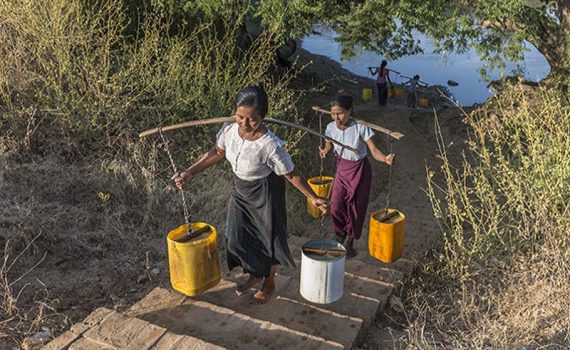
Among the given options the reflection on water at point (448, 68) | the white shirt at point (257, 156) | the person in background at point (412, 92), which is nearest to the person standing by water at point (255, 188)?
the white shirt at point (257, 156)

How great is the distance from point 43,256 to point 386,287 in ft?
8.64

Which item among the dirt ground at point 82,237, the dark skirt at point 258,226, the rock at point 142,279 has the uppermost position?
the dark skirt at point 258,226

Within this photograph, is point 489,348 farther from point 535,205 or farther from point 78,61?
point 78,61

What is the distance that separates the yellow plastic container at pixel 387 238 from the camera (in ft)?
12.3

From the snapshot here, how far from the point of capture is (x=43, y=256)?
12.9 ft

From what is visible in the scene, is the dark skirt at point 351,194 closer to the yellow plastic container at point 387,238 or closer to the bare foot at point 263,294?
the yellow plastic container at point 387,238

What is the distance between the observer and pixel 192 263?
3029 millimetres

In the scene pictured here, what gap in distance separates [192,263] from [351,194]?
1.48 metres

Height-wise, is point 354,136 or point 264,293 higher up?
point 354,136

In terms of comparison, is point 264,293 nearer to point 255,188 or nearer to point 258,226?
point 258,226

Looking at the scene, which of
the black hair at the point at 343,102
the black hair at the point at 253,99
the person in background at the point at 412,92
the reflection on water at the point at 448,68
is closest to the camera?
the black hair at the point at 253,99

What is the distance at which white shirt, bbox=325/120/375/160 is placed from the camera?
149 inches

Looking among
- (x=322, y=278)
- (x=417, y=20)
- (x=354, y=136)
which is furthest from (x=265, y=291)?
(x=417, y=20)

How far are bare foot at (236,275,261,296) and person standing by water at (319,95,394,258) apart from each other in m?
1.03
